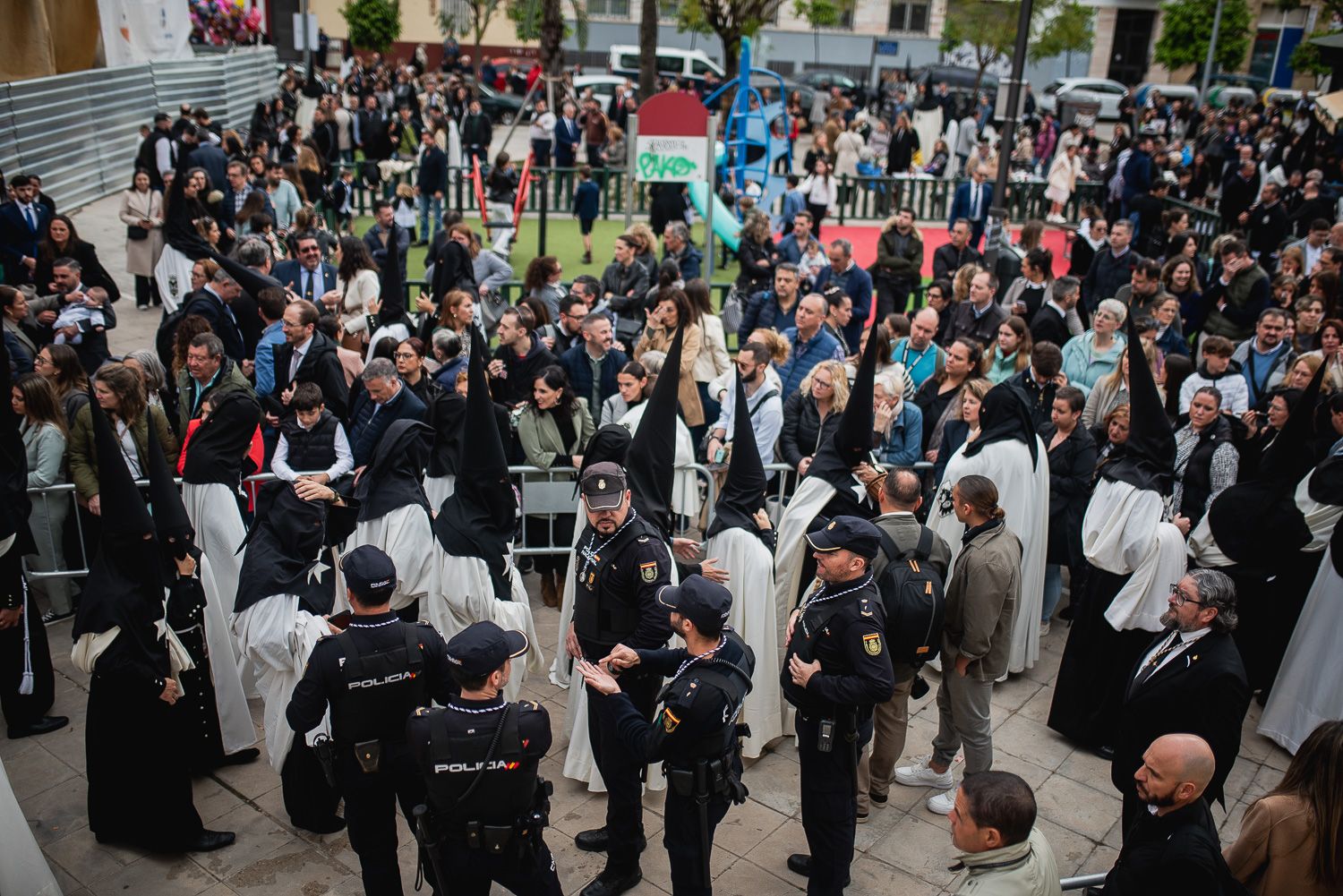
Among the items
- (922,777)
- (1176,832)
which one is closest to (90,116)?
(922,777)

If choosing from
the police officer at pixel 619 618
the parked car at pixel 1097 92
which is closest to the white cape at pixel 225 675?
the police officer at pixel 619 618

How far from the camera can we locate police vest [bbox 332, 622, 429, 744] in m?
4.53

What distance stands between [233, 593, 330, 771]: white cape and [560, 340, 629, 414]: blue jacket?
333cm

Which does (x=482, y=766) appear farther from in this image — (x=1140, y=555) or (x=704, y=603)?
(x=1140, y=555)

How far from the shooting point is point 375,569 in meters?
4.56

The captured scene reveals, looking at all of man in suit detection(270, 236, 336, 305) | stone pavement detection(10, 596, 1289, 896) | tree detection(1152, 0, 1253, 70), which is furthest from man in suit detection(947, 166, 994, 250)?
tree detection(1152, 0, 1253, 70)

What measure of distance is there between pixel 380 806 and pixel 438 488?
7.87ft

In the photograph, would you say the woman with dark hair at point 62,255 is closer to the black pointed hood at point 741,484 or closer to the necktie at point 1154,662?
the black pointed hood at point 741,484

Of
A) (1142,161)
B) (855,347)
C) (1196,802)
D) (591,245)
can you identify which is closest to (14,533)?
(1196,802)

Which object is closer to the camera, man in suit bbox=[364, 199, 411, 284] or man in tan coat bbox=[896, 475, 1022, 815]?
man in tan coat bbox=[896, 475, 1022, 815]

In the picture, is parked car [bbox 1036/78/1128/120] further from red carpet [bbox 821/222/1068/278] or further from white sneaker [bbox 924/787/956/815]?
white sneaker [bbox 924/787/956/815]

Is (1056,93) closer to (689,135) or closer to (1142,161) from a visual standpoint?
(1142,161)

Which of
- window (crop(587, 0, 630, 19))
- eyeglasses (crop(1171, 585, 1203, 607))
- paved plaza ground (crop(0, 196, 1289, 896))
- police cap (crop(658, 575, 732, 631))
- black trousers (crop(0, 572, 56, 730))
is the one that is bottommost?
paved plaza ground (crop(0, 196, 1289, 896))

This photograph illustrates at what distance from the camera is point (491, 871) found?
426 cm
